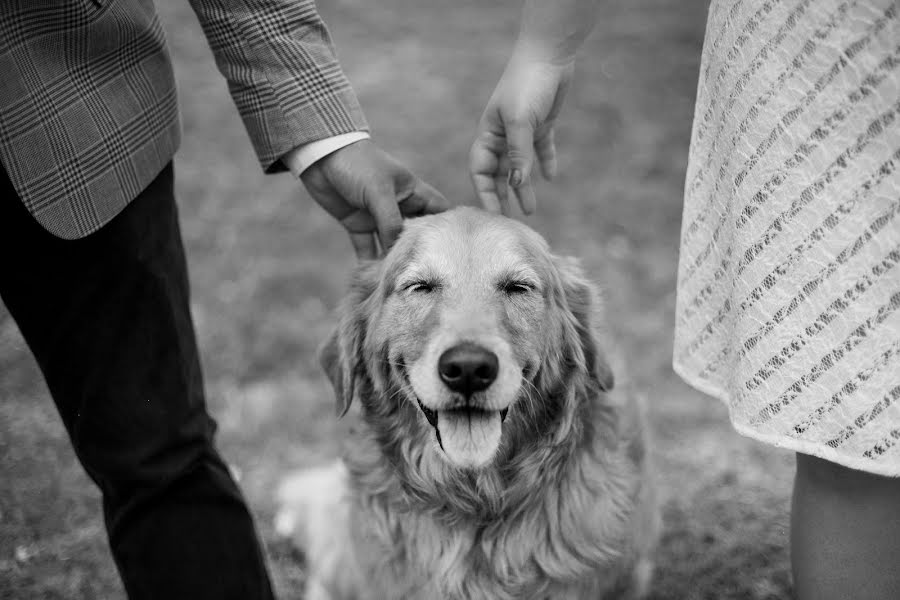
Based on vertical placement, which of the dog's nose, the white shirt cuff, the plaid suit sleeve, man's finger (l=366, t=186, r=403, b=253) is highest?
the plaid suit sleeve

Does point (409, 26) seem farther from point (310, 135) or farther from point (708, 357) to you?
Result: point (708, 357)

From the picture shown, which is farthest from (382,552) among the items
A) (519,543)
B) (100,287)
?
(100,287)

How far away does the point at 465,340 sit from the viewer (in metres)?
1.96

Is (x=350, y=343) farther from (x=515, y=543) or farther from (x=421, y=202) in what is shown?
(x=515, y=543)

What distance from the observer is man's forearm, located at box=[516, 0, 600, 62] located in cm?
198

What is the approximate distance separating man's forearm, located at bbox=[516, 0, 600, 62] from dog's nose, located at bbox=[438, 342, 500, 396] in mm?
852

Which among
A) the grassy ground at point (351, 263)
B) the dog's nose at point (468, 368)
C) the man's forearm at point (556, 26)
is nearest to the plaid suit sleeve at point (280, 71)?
the man's forearm at point (556, 26)

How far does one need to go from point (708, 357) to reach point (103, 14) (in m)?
1.68

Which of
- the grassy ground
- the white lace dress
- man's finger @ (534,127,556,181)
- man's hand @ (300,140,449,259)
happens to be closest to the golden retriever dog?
man's hand @ (300,140,449,259)

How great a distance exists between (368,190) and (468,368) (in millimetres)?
668

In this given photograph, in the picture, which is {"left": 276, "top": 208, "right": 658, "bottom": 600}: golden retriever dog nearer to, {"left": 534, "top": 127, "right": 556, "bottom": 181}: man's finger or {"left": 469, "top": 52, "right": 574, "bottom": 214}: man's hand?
{"left": 469, "top": 52, "right": 574, "bottom": 214}: man's hand

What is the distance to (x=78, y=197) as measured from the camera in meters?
1.71

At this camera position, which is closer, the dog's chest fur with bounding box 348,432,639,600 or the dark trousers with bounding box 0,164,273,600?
the dark trousers with bounding box 0,164,273,600

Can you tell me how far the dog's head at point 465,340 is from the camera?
6.50 ft
